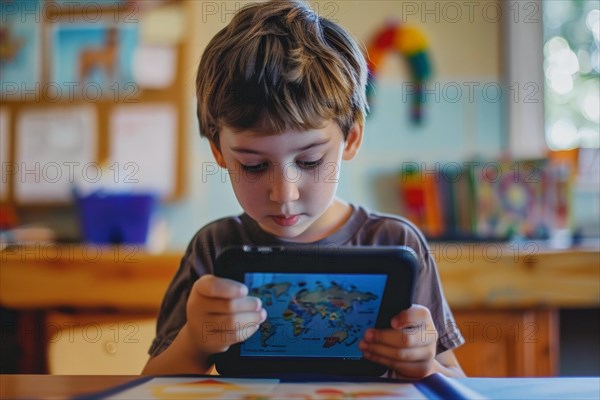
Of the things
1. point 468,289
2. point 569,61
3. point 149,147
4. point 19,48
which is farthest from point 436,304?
point 19,48

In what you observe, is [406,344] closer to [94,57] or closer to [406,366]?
[406,366]

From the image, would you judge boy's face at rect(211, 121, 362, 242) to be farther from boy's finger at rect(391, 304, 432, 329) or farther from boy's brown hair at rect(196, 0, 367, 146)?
boy's finger at rect(391, 304, 432, 329)

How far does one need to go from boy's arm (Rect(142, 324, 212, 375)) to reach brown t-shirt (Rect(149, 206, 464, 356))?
0.08 feet

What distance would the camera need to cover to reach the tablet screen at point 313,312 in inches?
27.9

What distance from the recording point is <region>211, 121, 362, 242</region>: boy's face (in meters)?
0.72

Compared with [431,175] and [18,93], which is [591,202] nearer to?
[431,175]

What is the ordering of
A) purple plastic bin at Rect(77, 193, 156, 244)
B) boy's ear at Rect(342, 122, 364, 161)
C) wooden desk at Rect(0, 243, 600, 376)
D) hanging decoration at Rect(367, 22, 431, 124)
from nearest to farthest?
boy's ear at Rect(342, 122, 364, 161)
wooden desk at Rect(0, 243, 600, 376)
purple plastic bin at Rect(77, 193, 156, 244)
hanging decoration at Rect(367, 22, 431, 124)

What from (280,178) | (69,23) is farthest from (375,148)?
(280,178)

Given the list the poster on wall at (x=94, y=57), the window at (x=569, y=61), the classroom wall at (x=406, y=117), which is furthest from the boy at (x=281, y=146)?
the window at (x=569, y=61)

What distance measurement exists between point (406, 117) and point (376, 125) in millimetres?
88

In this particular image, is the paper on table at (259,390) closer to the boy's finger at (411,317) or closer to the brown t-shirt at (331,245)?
the boy's finger at (411,317)

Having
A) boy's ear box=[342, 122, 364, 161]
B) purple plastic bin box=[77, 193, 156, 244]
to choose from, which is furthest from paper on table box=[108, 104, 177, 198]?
boy's ear box=[342, 122, 364, 161]

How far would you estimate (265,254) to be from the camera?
2.25 ft

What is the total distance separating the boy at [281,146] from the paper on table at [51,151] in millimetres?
1205
